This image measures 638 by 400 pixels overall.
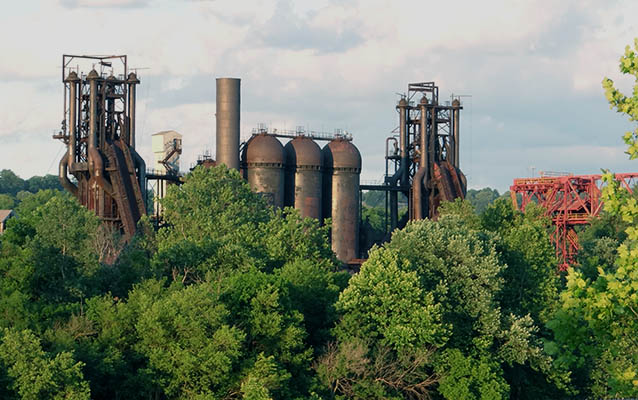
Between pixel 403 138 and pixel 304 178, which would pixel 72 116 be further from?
pixel 403 138

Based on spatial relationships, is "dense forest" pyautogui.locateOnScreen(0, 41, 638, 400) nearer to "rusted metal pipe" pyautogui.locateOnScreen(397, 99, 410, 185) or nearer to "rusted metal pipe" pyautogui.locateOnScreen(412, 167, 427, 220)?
"rusted metal pipe" pyautogui.locateOnScreen(412, 167, 427, 220)

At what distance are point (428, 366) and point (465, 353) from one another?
13.1ft

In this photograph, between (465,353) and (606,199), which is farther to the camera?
(465,353)

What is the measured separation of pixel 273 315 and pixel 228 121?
138 ft

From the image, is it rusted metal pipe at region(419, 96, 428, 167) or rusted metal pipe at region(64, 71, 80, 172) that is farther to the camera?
rusted metal pipe at region(419, 96, 428, 167)

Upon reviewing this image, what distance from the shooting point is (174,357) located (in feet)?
165

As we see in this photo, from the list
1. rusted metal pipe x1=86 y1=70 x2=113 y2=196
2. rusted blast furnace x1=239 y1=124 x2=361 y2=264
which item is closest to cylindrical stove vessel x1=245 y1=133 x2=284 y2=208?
rusted blast furnace x1=239 y1=124 x2=361 y2=264

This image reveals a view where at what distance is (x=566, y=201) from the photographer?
10106 centimetres

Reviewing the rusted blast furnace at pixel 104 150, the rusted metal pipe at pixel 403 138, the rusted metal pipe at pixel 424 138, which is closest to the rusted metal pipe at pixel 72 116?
the rusted blast furnace at pixel 104 150

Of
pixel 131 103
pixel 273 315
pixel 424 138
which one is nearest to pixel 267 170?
pixel 131 103

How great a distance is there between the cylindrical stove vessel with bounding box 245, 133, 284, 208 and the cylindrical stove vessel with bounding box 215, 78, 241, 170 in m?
1.61

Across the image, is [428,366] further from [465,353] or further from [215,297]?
[215,297]

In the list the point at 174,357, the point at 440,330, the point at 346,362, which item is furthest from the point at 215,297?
the point at 440,330

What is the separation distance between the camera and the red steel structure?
99625 millimetres
